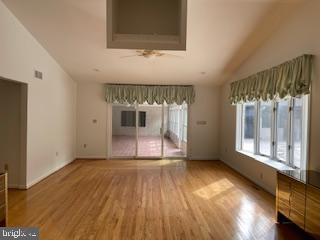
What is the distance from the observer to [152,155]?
7750 mm

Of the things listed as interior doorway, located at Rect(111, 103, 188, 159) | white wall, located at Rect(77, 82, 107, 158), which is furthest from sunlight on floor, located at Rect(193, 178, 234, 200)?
white wall, located at Rect(77, 82, 107, 158)

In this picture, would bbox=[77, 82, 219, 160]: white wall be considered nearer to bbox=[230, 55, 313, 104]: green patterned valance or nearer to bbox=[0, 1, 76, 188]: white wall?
bbox=[0, 1, 76, 188]: white wall

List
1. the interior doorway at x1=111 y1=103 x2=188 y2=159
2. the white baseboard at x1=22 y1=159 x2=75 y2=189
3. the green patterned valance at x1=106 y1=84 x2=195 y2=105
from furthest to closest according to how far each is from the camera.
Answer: the interior doorway at x1=111 y1=103 x2=188 y2=159 → the green patterned valance at x1=106 y1=84 x2=195 y2=105 → the white baseboard at x1=22 y1=159 x2=75 y2=189

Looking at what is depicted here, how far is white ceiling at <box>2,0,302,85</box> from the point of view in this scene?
377 cm

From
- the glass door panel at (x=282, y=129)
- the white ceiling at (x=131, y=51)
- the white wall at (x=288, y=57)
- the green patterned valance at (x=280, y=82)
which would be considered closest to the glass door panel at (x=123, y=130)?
the white ceiling at (x=131, y=51)

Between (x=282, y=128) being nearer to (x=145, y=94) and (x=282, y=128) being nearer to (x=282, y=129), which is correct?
(x=282, y=129)

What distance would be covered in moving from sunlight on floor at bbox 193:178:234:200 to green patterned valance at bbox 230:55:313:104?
1787 mm

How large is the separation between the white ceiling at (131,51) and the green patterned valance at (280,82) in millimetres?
768

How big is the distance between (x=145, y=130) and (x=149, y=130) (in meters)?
0.13

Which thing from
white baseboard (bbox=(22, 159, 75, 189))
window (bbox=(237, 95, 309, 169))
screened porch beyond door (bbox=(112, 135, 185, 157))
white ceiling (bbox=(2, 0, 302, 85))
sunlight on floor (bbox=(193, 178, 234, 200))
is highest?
white ceiling (bbox=(2, 0, 302, 85))

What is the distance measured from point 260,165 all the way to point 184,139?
11.6 feet

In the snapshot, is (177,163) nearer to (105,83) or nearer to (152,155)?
(152,155)

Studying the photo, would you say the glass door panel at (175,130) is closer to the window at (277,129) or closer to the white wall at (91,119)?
the white wall at (91,119)

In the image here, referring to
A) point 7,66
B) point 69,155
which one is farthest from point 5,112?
point 69,155
